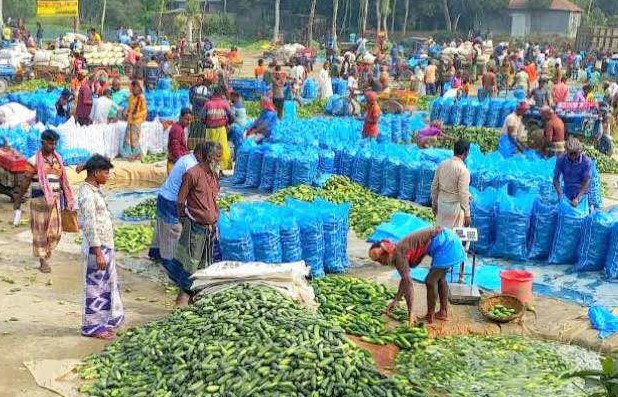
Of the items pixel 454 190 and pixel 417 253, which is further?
pixel 454 190

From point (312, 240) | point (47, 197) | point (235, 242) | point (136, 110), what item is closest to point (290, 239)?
point (312, 240)

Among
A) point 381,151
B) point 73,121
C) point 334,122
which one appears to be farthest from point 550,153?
point 73,121

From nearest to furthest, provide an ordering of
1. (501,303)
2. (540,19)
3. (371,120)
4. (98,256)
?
(98,256) → (501,303) → (371,120) → (540,19)

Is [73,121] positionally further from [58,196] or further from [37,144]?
[58,196]

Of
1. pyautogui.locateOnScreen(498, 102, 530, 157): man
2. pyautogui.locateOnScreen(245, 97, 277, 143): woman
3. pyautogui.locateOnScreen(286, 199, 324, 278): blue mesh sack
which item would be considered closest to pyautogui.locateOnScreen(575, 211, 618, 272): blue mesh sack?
pyautogui.locateOnScreen(286, 199, 324, 278): blue mesh sack

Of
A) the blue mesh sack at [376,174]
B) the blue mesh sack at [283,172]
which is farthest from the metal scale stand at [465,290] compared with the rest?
the blue mesh sack at [283,172]

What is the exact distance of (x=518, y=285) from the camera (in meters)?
8.13

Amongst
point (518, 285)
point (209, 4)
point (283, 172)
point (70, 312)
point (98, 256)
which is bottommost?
point (70, 312)

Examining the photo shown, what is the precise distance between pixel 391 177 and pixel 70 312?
621cm

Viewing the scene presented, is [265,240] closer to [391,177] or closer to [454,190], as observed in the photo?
[454,190]

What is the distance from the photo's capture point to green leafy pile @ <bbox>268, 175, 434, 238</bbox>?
11.0 meters

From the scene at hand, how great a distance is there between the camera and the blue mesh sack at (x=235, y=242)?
331 inches

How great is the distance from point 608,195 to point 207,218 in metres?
8.51

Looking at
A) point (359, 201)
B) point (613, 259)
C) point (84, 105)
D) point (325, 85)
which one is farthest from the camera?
point (325, 85)
